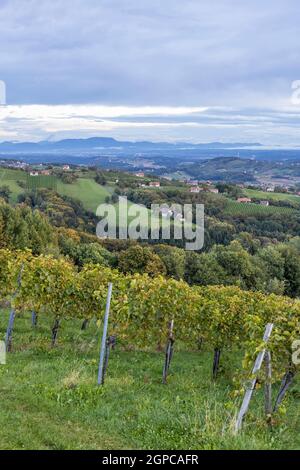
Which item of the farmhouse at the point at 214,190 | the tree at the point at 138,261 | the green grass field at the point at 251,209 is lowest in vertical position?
the tree at the point at 138,261

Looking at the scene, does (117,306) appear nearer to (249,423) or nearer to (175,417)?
(175,417)

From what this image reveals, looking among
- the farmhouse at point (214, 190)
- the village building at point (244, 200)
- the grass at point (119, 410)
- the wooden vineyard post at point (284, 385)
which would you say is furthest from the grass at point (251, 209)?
the wooden vineyard post at point (284, 385)

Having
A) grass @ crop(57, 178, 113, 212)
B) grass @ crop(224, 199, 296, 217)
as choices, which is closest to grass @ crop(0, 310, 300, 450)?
grass @ crop(57, 178, 113, 212)

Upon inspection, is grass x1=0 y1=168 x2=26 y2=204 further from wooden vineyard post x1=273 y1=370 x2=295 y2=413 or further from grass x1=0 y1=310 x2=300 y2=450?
wooden vineyard post x1=273 y1=370 x2=295 y2=413

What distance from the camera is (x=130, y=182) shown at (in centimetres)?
14975

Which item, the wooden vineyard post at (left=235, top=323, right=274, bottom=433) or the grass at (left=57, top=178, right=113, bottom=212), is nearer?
the wooden vineyard post at (left=235, top=323, right=274, bottom=433)

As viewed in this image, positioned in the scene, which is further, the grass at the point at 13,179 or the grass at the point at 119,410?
the grass at the point at 13,179

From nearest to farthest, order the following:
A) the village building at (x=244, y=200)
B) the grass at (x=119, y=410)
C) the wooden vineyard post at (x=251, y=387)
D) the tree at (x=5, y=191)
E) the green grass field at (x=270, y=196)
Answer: the grass at (x=119, y=410)
the wooden vineyard post at (x=251, y=387)
the tree at (x=5, y=191)
the village building at (x=244, y=200)
the green grass field at (x=270, y=196)

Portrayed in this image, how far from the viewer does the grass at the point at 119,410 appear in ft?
23.1

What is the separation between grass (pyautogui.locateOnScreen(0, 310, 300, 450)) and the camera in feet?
23.1

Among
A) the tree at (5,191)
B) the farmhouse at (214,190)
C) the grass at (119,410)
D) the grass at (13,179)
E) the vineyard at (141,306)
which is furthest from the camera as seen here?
the farmhouse at (214,190)

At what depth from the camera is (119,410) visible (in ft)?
28.3

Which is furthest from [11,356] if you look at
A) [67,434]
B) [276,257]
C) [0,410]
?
[276,257]

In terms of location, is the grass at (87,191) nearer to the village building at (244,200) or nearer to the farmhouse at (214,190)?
the farmhouse at (214,190)
